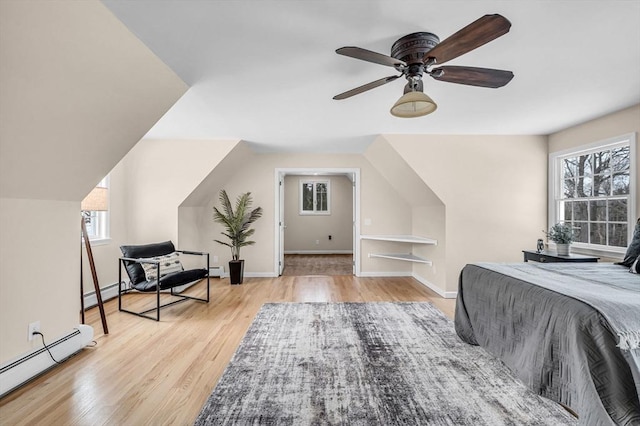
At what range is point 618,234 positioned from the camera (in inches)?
138

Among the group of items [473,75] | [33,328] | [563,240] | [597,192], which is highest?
[473,75]

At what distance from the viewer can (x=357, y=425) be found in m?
1.77

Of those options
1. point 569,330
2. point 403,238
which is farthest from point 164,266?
point 569,330

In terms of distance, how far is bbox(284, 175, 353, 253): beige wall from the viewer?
29.7 feet

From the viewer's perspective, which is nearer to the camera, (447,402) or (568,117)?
(447,402)

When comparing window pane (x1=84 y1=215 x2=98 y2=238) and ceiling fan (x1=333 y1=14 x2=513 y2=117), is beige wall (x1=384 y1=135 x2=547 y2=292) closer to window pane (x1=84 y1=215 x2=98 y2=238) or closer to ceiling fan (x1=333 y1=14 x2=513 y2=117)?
ceiling fan (x1=333 y1=14 x2=513 y2=117)

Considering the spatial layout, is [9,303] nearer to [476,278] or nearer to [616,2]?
[476,278]

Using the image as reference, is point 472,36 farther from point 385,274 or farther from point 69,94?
point 385,274

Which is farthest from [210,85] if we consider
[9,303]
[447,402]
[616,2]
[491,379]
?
[491,379]

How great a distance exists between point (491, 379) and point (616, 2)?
2.37 metres

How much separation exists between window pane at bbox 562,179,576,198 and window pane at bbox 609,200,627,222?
588mm

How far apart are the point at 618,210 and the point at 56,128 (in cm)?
524

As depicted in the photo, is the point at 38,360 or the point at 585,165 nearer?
the point at 38,360

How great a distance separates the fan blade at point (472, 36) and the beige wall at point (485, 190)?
2791 millimetres
